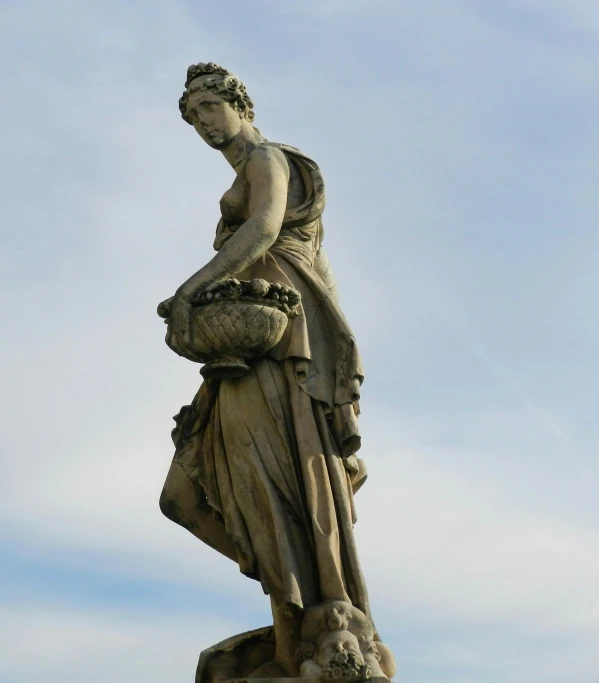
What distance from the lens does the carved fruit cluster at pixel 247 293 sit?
36.8 ft

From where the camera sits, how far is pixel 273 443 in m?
11.3

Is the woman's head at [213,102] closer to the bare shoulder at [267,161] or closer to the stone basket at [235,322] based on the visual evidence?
the bare shoulder at [267,161]

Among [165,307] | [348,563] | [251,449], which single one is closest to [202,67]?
[165,307]

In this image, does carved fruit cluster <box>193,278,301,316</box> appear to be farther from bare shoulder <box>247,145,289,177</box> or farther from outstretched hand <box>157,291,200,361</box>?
bare shoulder <box>247,145,289,177</box>

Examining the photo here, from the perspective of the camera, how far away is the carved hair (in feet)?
40.2

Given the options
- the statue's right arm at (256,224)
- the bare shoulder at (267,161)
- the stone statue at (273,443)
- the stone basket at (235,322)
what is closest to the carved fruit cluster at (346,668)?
the stone statue at (273,443)

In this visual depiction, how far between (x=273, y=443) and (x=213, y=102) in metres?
2.77

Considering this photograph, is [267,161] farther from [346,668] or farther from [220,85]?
[346,668]

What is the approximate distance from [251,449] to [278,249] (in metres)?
1.64

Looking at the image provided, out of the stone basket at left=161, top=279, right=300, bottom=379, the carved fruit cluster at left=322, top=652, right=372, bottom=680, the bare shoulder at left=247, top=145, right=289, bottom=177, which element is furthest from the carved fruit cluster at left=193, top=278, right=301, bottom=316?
the carved fruit cluster at left=322, top=652, right=372, bottom=680

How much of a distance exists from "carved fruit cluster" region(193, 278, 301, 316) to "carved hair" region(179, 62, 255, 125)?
1793mm

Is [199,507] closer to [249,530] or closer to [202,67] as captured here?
[249,530]

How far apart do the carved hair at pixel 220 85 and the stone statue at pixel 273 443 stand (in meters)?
0.62

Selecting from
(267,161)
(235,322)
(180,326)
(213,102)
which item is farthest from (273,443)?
(213,102)
